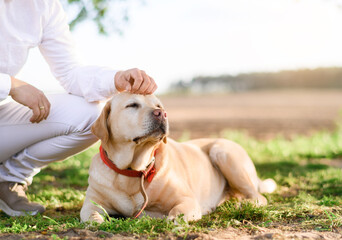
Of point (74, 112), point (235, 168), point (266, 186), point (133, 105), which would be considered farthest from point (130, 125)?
point (266, 186)

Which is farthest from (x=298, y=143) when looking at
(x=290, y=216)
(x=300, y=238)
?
(x=300, y=238)

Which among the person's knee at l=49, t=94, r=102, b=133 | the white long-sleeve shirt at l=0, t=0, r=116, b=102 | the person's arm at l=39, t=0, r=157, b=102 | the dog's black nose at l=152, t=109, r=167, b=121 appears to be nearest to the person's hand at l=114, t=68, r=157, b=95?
the person's arm at l=39, t=0, r=157, b=102

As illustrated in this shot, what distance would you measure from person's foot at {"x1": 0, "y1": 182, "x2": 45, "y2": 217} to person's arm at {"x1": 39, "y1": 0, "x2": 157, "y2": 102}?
37.0 inches

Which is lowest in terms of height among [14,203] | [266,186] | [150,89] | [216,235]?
[14,203]

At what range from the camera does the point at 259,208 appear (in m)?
2.66

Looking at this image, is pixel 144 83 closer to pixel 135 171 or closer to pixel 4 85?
pixel 135 171

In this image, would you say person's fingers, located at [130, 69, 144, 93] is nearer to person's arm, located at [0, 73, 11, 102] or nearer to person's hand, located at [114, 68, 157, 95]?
person's hand, located at [114, 68, 157, 95]

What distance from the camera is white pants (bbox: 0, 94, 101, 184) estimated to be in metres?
3.05

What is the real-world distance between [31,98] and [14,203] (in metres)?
0.87

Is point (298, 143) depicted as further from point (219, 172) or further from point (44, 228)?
point (44, 228)

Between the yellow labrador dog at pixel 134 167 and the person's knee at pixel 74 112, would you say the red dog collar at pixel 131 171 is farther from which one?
the person's knee at pixel 74 112

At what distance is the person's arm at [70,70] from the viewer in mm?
2973

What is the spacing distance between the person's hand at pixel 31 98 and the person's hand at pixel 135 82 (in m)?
0.58

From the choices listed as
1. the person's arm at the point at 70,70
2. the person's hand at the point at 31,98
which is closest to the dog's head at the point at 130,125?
the person's arm at the point at 70,70
